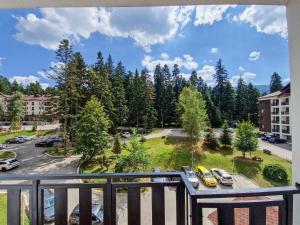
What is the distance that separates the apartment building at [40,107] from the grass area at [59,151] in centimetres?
74

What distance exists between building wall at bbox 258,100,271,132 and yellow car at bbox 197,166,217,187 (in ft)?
4.15

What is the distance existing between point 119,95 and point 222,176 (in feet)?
8.91

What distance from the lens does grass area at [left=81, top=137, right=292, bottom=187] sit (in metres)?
4.37

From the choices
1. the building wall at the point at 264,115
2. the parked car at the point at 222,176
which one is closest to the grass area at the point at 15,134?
the parked car at the point at 222,176

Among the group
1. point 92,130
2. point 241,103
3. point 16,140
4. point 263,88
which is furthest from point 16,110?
point 263,88

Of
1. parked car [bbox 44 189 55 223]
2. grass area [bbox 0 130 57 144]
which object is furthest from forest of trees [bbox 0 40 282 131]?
parked car [bbox 44 189 55 223]

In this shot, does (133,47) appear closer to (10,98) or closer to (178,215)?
(10,98)

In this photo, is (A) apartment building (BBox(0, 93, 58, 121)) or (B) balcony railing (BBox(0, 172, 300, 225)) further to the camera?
(A) apartment building (BBox(0, 93, 58, 121))

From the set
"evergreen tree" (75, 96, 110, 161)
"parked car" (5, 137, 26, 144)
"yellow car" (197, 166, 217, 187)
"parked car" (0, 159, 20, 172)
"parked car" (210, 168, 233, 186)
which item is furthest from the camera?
"evergreen tree" (75, 96, 110, 161)

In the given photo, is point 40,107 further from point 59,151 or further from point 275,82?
point 275,82

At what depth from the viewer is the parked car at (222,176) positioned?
12.3ft

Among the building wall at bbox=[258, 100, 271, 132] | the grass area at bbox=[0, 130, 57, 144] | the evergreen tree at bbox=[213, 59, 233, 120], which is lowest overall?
the grass area at bbox=[0, 130, 57, 144]

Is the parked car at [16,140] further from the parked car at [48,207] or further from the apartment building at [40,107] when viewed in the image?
the parked car at [48,207]

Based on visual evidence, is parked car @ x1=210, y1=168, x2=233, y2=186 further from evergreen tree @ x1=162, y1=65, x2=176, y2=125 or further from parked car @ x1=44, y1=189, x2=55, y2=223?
parked car @ x1=44, y1=189, x2=55, y2=223
